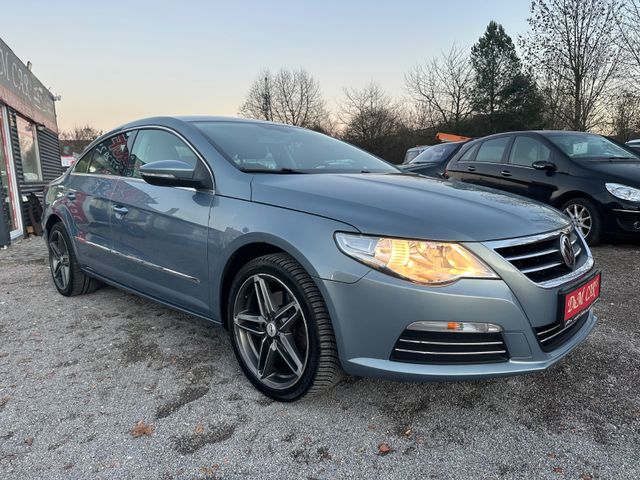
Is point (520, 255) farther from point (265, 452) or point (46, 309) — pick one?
point (46, 309)

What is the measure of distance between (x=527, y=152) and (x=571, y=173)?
76 centimetres

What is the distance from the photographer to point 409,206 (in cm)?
217

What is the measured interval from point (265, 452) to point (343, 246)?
0.94m

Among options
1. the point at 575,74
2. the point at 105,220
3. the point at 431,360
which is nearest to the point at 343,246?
the point at 431,360

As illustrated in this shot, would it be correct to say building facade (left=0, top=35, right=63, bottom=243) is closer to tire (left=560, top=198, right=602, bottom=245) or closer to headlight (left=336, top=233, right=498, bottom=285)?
headlight (left=336, top=233, right=498, bottom=285)

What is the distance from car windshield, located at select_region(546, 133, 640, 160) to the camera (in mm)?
6051

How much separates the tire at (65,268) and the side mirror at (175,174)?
6.14ft

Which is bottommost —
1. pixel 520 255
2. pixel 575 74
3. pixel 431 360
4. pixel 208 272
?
pixel 431 360

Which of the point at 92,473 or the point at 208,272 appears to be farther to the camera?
the point at 208,272

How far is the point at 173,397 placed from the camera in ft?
8.14

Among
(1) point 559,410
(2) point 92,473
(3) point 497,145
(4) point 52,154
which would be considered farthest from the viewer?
(4) point 52,154

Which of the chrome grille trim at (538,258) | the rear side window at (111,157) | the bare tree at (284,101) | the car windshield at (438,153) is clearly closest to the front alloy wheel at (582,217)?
the car windshield at (438,153)

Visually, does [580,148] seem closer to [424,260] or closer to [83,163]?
[424,260]

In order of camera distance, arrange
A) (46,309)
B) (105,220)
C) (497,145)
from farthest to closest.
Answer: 1. (497,145)
2. (46,309)
3. (105,220)
